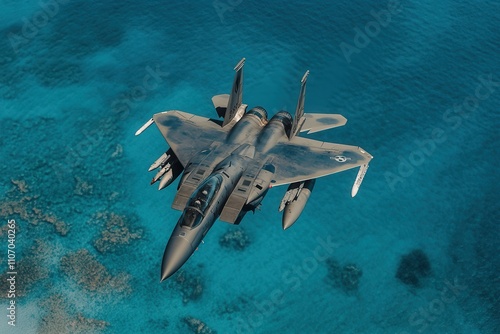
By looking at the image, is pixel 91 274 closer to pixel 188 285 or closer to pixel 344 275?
pixel 188 285

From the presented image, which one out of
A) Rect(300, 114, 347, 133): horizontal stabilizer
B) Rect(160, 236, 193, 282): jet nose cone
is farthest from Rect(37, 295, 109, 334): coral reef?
Rect(300, 114, 347, 133): horizontal stabilizer

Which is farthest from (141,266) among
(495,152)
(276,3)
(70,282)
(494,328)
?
(276,3)

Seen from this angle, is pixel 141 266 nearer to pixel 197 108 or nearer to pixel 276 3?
pixel 197 108

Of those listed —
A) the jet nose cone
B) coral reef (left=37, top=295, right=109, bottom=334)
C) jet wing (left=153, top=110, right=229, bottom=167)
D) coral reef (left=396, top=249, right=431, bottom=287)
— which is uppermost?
the jet nose cone

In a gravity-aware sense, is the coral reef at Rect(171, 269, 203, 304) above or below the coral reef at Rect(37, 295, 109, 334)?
above

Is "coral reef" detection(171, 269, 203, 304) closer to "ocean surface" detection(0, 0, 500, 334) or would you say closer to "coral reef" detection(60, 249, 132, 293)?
"ocean surface" detection(0, 0, 500, 334)

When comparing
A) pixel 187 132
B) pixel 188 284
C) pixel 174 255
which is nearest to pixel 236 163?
pixel 187 132

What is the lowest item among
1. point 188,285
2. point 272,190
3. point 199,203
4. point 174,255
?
point 188,285
